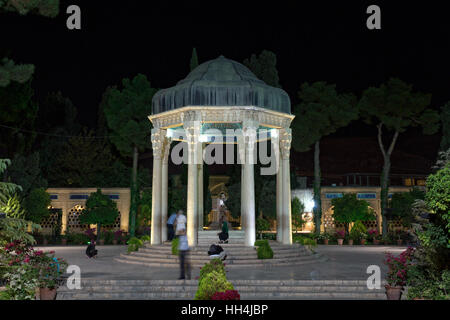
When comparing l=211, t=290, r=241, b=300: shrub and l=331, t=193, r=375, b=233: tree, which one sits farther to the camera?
l=331, t=193, r=375, b=233: tree

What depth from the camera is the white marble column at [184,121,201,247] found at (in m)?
19.0

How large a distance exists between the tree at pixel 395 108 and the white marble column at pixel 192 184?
2304cm

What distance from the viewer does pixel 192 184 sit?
63.4 feet

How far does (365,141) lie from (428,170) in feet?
44.8

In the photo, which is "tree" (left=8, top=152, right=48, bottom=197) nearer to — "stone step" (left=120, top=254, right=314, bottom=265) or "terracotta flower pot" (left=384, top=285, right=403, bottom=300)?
"stone step" (left=120, top=254, right=314, bottom=265)

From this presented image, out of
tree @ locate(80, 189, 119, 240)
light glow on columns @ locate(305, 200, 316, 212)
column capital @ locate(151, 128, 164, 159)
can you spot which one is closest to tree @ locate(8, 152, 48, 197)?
tree @ locate(80, 189, 119, 240)

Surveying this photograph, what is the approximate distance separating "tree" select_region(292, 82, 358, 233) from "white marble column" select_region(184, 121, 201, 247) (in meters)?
19.0

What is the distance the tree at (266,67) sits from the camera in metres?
39.6

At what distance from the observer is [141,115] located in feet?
115

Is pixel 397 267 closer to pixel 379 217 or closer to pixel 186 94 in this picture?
pixel 186 94

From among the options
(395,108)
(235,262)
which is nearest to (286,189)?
(235,262)

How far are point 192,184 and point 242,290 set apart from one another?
750cm

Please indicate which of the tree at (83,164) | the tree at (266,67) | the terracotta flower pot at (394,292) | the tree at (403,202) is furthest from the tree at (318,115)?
the terracotta flower pot at (394,292)

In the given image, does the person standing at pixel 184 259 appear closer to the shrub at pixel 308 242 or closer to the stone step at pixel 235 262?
the stone step at pixel 235 262
